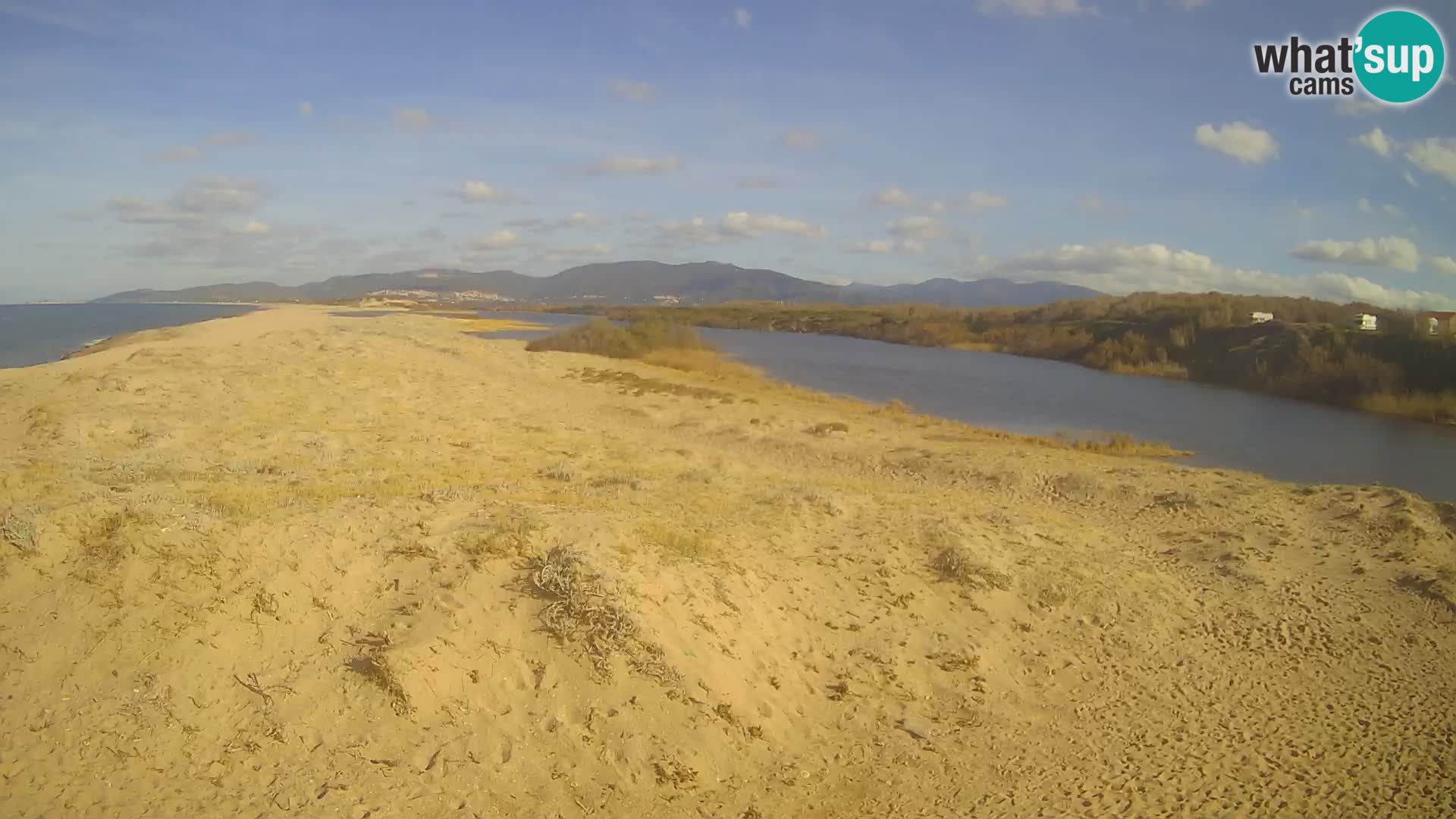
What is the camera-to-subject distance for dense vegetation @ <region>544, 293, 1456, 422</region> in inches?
1329

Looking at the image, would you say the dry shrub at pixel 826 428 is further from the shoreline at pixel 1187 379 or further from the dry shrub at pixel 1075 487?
the shoreline at pixel 1187 379

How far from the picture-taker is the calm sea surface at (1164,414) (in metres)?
23.1

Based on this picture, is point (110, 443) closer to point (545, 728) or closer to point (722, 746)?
point (545, 728)

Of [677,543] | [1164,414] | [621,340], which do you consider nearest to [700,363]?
[621,340]

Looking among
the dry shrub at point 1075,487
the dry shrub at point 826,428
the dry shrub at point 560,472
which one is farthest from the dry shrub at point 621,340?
the dry shrub at point 1075,487

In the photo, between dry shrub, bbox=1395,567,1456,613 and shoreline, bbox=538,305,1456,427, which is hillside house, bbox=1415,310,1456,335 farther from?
dry shrub, bbox=1395,567,1456,613

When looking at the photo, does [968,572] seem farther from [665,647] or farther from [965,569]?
[665,647]

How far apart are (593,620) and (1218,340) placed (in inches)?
1989

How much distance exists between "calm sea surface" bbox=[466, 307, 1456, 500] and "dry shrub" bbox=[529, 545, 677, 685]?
2022 cm

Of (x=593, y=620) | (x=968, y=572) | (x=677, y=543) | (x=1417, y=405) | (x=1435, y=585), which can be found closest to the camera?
(x=593, y=620)

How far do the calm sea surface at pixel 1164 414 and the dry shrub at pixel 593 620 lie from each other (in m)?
20.2

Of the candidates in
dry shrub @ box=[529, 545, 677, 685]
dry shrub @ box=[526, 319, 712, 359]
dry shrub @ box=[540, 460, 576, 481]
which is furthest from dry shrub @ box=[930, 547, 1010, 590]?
dry shrub @ box=[526, 319, 712, 359]

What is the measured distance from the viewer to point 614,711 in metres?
6.77

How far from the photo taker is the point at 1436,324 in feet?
124
